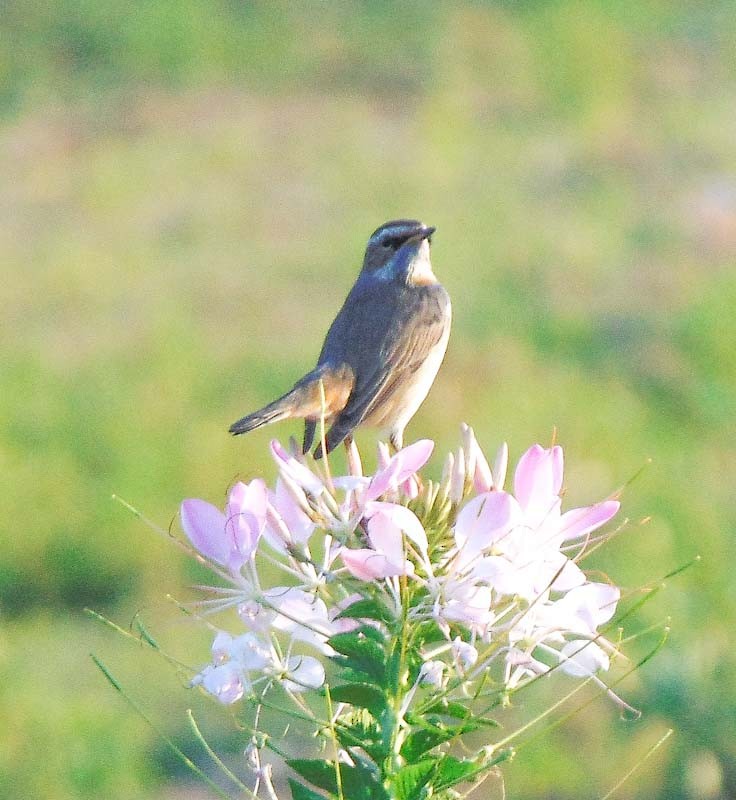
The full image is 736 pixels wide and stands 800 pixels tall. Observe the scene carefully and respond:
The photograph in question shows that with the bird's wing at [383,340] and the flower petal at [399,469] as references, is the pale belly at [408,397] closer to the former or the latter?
the bird's wing at [383,340]

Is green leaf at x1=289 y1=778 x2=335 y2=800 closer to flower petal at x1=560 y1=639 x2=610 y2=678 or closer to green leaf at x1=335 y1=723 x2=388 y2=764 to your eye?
green leaf at x1=335 y1=723 x2=388 y2=764

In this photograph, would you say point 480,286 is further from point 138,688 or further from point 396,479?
point 396,479

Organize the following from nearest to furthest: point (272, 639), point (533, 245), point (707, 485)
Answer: point (272, 639) → point (707, 485) → point (533, 245)

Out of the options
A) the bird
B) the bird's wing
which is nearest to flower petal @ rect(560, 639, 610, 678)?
the bird

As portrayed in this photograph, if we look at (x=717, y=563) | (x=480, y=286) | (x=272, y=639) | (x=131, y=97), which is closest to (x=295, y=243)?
(x=480, y=286)

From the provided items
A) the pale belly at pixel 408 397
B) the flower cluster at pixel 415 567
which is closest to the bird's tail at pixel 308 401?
the pale belly at pixel 408 397

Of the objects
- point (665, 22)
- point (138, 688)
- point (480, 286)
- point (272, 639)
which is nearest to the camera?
point (272, 639)

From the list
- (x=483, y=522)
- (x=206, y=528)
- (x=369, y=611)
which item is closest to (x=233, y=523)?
(x=206, y=528)
